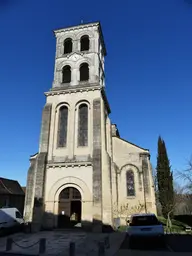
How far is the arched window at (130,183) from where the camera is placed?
22.1m

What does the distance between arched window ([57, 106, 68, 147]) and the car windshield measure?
10.9 meters

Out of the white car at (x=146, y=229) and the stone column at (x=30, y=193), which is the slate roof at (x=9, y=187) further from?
the white car at (x=146, y=229)

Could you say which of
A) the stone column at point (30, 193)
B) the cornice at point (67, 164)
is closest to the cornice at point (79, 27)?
the stone column at point (30, 193)

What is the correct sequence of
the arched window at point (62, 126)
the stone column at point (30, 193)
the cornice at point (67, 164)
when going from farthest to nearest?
the arched window at point (62, 126), the cornice at point (67, 164), the stone column at point (30, 193)

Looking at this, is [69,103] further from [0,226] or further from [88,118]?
[0,226]

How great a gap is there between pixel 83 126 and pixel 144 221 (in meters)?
11.7

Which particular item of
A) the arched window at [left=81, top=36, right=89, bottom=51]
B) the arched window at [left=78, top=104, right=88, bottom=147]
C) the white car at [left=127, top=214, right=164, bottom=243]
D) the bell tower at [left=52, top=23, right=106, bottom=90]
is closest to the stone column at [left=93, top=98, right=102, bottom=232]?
the arched window at [left=78, top=104, right=88, bottom=147]

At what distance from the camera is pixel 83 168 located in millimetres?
19516

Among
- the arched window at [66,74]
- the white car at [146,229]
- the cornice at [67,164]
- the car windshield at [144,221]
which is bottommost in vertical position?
the white car at [146,229]

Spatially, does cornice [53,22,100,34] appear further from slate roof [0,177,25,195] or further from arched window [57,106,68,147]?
slate roof [0,177,25,195]

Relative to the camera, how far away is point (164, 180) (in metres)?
28.6

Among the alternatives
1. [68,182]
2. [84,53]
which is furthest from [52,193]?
[84,53]

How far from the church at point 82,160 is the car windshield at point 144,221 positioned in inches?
211

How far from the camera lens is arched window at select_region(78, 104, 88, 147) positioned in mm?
21031
